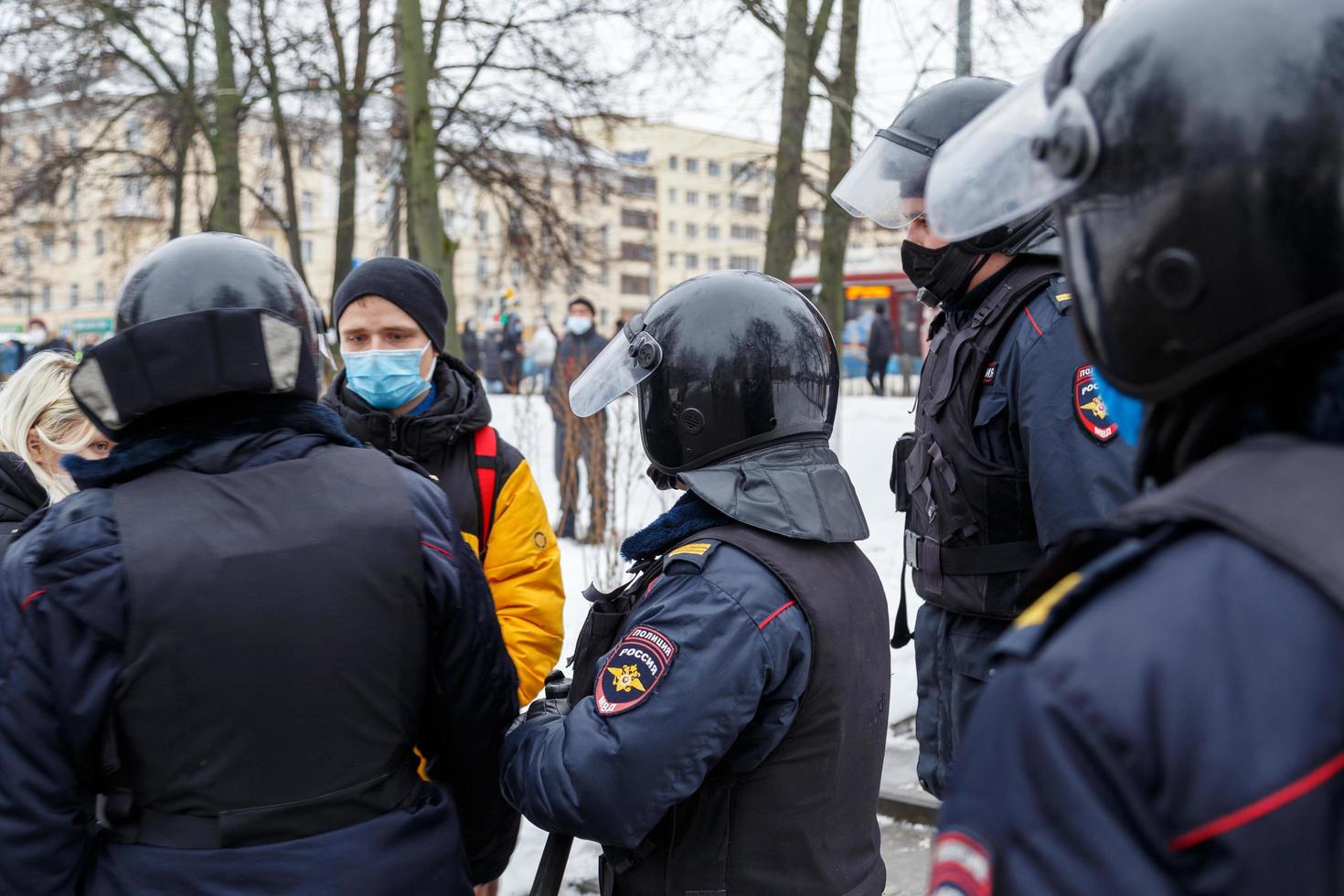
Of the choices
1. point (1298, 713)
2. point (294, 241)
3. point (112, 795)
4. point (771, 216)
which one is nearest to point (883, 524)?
point (771, 216)

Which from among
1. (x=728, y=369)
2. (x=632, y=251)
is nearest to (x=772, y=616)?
(x=728, y=369)

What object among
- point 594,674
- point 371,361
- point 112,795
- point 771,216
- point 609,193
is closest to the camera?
point 112,795

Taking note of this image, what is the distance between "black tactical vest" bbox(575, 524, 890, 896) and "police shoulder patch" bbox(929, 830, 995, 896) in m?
1.00

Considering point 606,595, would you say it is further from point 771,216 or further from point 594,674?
point 771,216

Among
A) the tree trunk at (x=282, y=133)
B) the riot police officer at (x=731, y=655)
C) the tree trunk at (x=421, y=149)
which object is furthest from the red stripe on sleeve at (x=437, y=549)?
the tree trunk at (x=282, y=133)

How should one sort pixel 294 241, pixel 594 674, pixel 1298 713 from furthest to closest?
1. pixel 294 241
2. pixel 594 674
3. pixel 1298 713

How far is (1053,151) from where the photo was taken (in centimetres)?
104

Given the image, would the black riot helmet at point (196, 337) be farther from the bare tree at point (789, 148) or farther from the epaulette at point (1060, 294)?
the bare tree at point (789, 148)

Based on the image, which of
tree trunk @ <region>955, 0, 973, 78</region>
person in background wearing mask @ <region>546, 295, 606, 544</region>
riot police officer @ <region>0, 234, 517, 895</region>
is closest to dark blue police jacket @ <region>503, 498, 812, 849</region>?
riot police officer @ <region>0, 234, 517, 895</region>

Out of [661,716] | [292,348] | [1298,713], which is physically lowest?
[661,716]

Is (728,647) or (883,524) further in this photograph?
(883,524)

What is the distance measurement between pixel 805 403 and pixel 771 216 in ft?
23.5

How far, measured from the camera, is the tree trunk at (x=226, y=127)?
43.3ft

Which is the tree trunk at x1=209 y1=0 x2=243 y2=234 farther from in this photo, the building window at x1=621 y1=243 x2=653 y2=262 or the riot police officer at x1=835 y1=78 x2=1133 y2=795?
the riot police officer at x1=835 y1=78 x2=1133 y2=795
